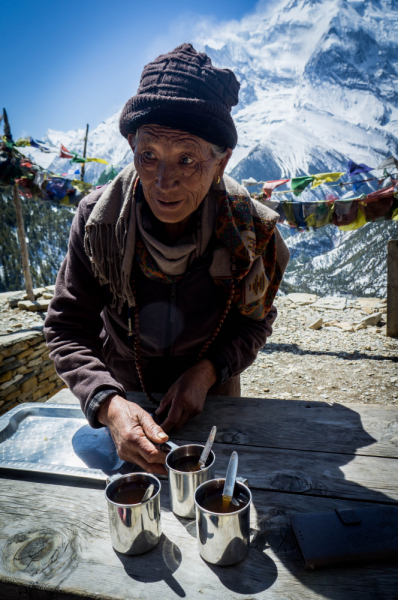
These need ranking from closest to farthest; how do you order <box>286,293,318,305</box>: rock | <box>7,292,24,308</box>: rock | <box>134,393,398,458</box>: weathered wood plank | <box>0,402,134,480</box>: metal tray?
1. <box>0,402,134,480</box>: metal tray
2. <box>134,393,398,458</box>: weathered wood plank
3. <box>7,292,24,308</box>: rock
4. <box>286,293,318,305</box>: rock

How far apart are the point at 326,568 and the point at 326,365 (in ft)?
17.5

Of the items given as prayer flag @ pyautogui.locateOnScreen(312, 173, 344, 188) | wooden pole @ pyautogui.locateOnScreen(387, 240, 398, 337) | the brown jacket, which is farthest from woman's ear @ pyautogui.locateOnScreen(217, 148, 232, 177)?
wooden pole @ pyautogui.locateOnScreen(387, 240, 398, 337)

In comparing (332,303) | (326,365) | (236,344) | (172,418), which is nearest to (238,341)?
(236,344)

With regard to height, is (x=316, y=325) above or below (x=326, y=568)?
below

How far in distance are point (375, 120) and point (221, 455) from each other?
127211 mm

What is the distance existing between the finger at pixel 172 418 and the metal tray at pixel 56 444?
21cm

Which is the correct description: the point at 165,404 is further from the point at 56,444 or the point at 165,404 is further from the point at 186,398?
the point at 56,444

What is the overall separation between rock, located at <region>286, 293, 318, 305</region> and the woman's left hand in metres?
8.26

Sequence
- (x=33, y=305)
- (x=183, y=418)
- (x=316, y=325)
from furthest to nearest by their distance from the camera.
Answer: (x=33, y=305) < (x=316, y=325) < (x=183, y=418)

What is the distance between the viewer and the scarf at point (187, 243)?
158 cm

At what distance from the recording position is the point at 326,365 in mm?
5793

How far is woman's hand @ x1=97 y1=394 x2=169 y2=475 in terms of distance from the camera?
1121 mm

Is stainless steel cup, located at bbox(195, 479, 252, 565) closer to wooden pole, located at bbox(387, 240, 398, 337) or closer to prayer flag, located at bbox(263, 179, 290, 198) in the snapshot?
prayer flag, located at bbox(263, 179, 290, 198)

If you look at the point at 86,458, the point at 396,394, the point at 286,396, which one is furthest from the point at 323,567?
the point at 396,394
